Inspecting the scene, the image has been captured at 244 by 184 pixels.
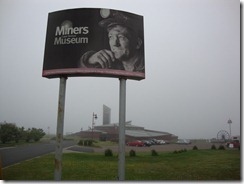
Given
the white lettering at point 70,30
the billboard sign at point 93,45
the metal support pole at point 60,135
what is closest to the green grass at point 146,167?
the metal support pole at point 60,135

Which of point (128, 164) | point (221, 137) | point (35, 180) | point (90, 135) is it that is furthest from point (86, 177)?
point (221, 137)

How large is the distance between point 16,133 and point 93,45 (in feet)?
45.2

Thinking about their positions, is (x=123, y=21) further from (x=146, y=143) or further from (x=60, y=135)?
(x=146, y=143)

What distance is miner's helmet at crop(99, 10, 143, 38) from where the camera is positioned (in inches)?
238

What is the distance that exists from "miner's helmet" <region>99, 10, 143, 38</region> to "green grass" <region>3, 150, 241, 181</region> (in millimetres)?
5495

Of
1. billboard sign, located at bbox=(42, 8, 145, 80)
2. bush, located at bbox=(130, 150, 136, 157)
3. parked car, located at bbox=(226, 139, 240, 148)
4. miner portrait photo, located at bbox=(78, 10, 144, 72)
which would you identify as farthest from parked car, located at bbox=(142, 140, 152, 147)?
miner portrait photo, located at bbox=(78, 10, 144, 72)

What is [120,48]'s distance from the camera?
19.7ft

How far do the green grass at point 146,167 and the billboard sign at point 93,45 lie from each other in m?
4.32

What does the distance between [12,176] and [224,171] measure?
845 cm

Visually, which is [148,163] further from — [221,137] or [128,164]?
[221,137]

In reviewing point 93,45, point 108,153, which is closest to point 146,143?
point 108,153

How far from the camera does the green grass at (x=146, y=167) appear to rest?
26.0ft

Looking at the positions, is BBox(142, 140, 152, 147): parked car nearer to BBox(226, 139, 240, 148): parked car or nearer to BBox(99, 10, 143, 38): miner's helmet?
BBox(226, 139, 240, 148): parked car

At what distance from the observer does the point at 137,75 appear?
240 inches
